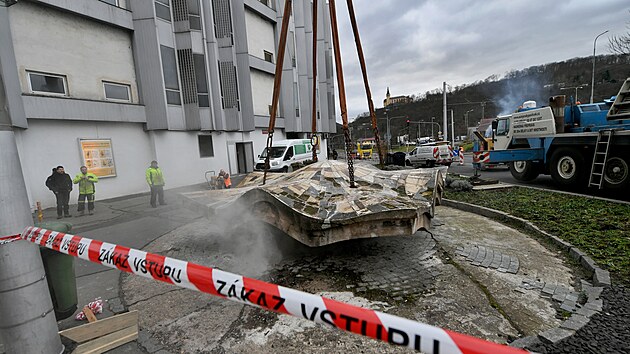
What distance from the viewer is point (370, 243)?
5441mm

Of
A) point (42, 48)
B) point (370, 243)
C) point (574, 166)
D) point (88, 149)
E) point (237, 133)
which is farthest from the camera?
point (237, 133)

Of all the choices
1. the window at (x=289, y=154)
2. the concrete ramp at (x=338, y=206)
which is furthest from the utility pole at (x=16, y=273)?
the window at (x=289, y=154)

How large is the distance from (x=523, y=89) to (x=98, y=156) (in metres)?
59.4

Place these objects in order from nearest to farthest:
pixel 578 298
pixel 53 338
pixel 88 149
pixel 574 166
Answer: pixel 53 338 → pixel 578 298 → pixel 574 166 → pixel 88 149

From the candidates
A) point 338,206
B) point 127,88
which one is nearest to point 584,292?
point 338,206

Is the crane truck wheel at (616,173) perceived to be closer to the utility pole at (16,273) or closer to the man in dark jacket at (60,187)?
the utility pole at (16,273)

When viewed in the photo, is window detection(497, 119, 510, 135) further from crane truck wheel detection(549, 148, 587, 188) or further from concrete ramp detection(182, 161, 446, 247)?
concrete ramp detection(182, 161, 446, 247)

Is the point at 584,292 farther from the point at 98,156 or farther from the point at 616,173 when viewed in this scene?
the point at 98,156

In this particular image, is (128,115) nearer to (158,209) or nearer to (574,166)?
(158,209)

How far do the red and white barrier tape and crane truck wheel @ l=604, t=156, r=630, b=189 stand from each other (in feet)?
35.2

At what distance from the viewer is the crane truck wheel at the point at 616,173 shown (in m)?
8.19

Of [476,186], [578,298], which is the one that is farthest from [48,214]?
[476,186]

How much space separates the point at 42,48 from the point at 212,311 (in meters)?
12.9

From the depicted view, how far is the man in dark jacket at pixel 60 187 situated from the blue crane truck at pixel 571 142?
16002mm
